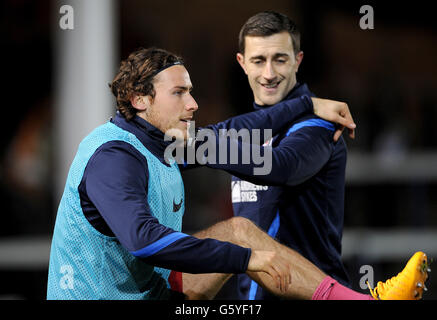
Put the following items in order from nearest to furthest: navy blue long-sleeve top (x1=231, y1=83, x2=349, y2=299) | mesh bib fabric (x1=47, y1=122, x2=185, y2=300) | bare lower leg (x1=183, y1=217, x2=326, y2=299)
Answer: mesh bib fabric (x1=47, y1=122, x2=185, y2=300), bare lower leg (x1=183, y1=217, x2=326, y2=299), navy blue long-sleeve top (x1=231, y1=83, x2=349, y2=299)

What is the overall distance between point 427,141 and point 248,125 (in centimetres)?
431

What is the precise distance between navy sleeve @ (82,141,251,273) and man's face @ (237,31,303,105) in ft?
3.72

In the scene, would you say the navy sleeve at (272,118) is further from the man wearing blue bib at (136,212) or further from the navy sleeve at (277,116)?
the man wearing blue bib at (136,212)

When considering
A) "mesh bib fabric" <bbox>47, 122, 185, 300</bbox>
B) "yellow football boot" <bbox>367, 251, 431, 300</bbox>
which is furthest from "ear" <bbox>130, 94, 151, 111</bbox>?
"yellow football boot" <bbox>367, 251, 431, 300</bbox>

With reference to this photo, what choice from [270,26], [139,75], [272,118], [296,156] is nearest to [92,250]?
[139,75]

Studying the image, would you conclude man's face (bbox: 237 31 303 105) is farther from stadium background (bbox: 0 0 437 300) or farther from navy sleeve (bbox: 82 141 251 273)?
stadium background (bbox: 0 0 437 300)

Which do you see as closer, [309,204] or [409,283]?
[409,283]

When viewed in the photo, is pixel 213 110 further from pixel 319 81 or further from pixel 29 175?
pixel 29 175

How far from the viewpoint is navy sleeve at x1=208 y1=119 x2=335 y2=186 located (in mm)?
3139

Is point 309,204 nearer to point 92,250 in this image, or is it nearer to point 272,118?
point 272,118

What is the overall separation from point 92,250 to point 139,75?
Answer: 0.73m

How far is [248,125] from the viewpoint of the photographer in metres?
3.52

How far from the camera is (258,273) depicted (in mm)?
3111

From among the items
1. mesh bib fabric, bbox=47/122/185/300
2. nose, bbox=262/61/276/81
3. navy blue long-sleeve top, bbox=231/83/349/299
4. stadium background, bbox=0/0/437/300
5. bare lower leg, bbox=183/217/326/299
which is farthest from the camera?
stadium background, bbox=0/0/437/300
